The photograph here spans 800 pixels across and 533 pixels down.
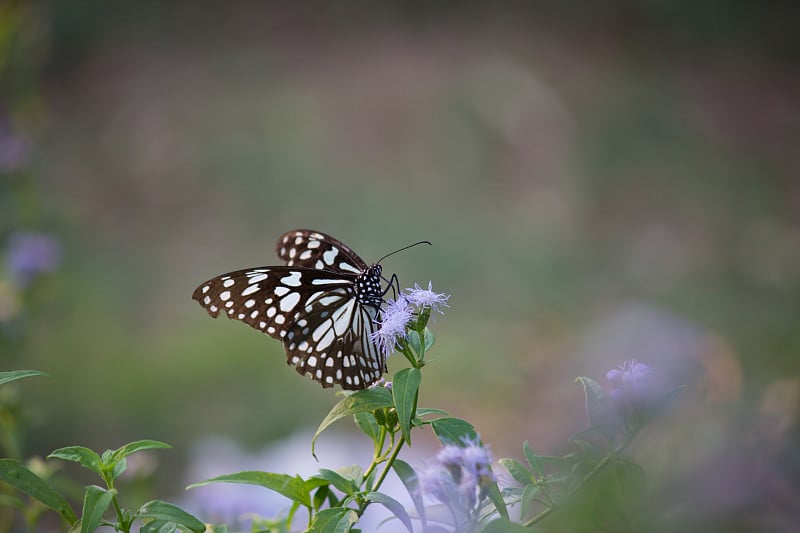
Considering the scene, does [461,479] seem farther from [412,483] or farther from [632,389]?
[632,389]

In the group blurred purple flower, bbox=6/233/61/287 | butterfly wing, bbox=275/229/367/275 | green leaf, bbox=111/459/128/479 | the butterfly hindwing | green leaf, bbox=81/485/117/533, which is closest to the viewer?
green leaf, bbox=81/485/117/533

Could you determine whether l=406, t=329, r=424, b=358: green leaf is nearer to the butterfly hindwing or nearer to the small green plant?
the small green plant

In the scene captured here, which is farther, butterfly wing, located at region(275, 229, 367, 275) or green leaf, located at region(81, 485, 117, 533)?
butterfly wing, located at region(275, 229, 367, 275)

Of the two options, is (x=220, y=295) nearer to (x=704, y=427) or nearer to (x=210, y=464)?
(x=704, y=427)

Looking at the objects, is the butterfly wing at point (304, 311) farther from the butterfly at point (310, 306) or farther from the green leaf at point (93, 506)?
the green leaf at point (93, 506)

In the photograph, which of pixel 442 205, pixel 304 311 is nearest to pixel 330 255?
pixel 304 311

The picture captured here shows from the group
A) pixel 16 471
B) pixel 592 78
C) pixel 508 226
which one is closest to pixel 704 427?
pixel 16 471

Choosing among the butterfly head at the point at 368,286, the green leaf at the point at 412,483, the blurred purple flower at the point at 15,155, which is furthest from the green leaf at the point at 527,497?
the blurred purple flower at the point at 15,155

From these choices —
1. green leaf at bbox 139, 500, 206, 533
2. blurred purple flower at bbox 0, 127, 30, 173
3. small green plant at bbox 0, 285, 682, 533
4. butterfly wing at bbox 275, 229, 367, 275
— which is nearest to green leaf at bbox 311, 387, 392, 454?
small green plant at bbox 0, 285, 682, 533
